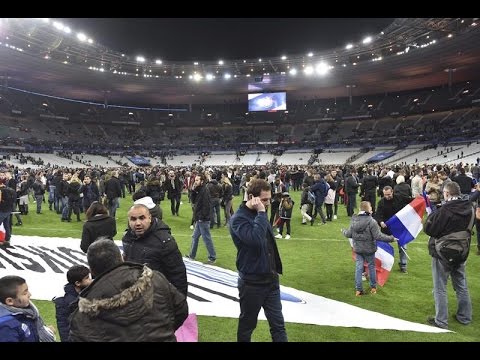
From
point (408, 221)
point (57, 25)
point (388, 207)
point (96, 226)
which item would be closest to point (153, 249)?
point (96, 226)

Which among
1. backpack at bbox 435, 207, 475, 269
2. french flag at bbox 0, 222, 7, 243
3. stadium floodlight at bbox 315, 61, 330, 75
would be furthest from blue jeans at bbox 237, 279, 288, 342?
stadium floodlight at bbox 315, 61, 330, 75

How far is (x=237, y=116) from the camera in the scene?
67375 mm

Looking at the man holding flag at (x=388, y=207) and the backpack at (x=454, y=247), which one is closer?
the backpack at (x=454, y=247)

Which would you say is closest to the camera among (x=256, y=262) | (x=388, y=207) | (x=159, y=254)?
(x=159, y=254)

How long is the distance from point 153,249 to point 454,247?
12.6ft

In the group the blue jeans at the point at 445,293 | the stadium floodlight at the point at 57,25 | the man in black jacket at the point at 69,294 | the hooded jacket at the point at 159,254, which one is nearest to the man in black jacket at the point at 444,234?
the blue jeans at the point at 445,293

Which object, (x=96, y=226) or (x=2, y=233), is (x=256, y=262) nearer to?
(x=96, y=226)

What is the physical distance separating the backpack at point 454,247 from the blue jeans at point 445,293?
20 centimetres

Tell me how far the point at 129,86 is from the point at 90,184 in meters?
44.6

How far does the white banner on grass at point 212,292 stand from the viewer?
541 centimetres

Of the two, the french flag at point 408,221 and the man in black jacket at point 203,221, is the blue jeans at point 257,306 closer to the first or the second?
the french flag at point 408,221

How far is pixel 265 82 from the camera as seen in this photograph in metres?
55.3
